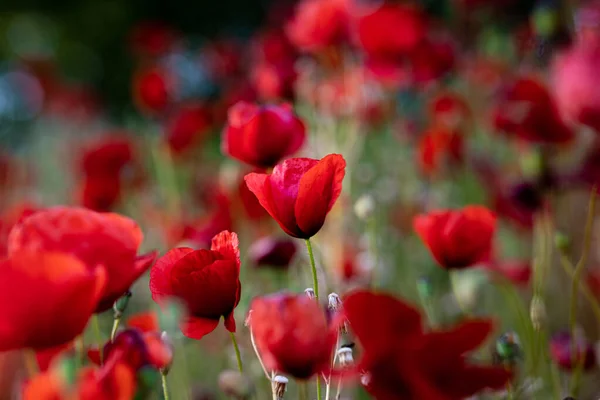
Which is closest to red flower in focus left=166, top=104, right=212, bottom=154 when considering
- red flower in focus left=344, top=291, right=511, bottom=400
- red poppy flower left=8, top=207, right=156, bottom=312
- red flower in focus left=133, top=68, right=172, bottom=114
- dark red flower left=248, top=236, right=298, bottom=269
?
red flower in focus left=133, top=68, right=172, bottom=114

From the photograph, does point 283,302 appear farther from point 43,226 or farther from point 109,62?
point 109,62

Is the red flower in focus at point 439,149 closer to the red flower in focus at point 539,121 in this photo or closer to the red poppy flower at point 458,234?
the red flower in focus at point 539,121

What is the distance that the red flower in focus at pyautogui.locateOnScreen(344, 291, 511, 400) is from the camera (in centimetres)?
36

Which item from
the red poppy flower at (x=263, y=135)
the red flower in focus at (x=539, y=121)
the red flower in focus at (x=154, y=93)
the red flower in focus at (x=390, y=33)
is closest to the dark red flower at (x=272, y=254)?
the red poppy flower at (x=263, y=135)

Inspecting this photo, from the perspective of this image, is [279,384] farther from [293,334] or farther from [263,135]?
[263,135]

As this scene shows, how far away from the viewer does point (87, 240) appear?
1.36 ft

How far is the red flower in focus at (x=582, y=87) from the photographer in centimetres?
63

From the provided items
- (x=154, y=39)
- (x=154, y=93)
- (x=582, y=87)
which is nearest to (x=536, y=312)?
(x=582, y=87)

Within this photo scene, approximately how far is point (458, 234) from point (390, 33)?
0.69m

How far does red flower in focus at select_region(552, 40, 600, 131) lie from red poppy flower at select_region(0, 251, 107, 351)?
49 centimetres

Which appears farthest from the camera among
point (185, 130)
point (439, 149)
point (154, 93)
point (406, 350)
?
point (154, 93)

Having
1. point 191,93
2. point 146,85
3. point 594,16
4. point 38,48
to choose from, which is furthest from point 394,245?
point 38,48

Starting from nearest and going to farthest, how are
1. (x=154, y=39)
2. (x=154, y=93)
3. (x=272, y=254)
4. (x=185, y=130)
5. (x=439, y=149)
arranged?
(x=272, y=254) → (x=439, y=149) → (x=185, y=130) → (x=154, y=93) → (x=154, y=39)

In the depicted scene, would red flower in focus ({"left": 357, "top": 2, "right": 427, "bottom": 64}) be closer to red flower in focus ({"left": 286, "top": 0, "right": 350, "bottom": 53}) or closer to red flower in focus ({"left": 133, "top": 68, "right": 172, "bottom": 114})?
red flower in focus ({"left": 286, "top": 0, "right": 350, "bottom": 53})
